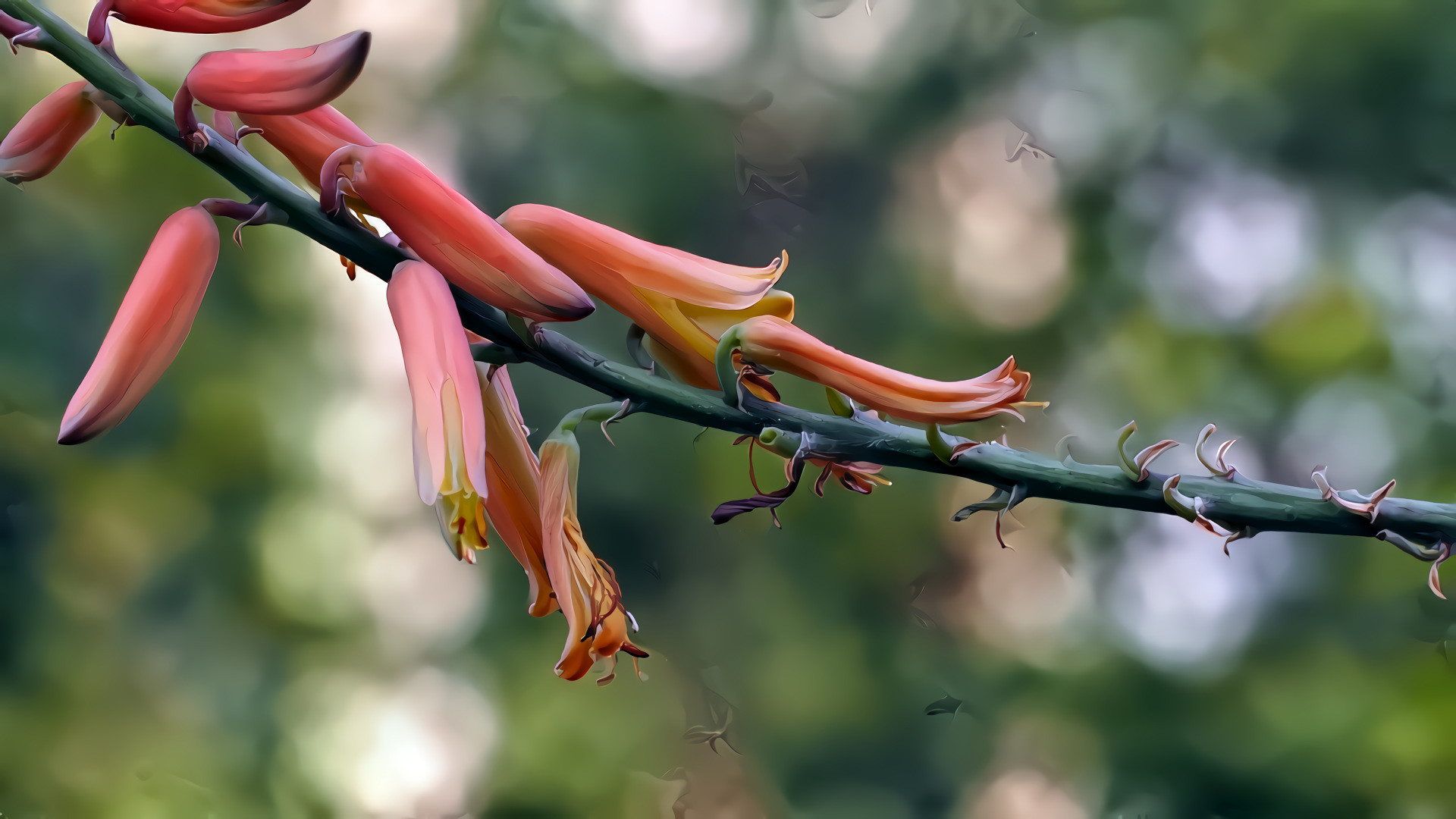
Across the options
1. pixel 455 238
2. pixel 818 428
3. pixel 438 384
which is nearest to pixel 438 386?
pixel 438 384

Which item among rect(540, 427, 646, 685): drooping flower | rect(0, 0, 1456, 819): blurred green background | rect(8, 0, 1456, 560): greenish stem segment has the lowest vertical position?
rect(0, 0, 1456, 819): blurred green background

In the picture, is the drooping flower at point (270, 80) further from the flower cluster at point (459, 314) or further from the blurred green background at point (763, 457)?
the blurred green background at point (763, 457)

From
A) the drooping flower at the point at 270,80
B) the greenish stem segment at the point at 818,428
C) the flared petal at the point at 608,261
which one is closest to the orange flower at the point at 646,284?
the flared petal at the point at 608,261

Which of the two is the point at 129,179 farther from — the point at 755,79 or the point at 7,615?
the point at 755,79

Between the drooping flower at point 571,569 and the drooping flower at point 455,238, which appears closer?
the drooping flower at point 455,238

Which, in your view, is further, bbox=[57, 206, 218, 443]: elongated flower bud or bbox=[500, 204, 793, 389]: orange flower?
bbox=[500, 204, 793, 389]: orange flower

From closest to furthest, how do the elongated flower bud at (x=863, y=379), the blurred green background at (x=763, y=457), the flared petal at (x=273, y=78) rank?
the flared petal at (x=273, y=78), the elongated flower bud at (x=863, y=379), the blurred green background at (x=763, y=457)

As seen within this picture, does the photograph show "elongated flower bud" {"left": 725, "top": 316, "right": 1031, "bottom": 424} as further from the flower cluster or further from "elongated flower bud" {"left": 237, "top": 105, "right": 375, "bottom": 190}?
"elongated flower bud" {"left": 237, "top": 105, "right": 375, "bottom": 190}

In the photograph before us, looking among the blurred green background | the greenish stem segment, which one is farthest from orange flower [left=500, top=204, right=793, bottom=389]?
the blurred green background
